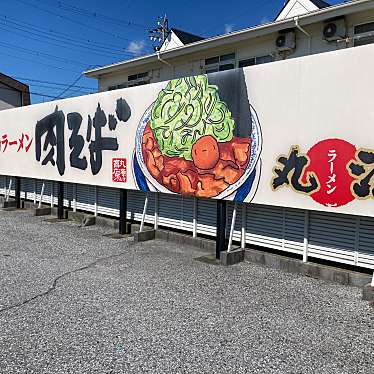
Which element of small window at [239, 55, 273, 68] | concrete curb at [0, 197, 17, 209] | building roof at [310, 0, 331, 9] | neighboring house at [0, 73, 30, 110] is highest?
Result: building roof at [310, 0, 331, 9]

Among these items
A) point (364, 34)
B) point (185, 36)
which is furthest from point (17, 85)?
point (364, 34)

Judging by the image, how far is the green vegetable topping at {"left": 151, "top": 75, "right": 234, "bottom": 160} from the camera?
21.2ft

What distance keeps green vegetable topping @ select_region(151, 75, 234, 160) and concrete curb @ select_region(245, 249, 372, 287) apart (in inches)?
77.1

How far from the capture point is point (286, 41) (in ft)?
30.8

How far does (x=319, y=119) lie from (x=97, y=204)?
6.60m

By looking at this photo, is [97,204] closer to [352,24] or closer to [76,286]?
[76,286]

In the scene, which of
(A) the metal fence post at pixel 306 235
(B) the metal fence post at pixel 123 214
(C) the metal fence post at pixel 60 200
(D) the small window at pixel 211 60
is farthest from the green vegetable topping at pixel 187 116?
(D) the small window at pixel 211 60

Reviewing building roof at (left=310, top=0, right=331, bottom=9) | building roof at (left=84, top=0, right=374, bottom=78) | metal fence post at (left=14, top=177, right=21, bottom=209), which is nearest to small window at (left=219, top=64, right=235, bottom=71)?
building roof at (left=84, top=0, right=374, bottom=78)

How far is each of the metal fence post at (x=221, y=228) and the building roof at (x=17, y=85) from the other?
24.4m

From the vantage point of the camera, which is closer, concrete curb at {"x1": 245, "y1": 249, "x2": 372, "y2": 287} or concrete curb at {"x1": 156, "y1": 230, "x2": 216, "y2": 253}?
concrete curb at {"x1": 245, "y1": 249, "x2": 372, "y2": 287}

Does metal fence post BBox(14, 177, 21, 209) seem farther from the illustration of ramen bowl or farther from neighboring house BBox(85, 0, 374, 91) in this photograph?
the illustration of ramen bowl

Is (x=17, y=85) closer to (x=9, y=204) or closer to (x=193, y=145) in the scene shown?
(x=9, y=204)

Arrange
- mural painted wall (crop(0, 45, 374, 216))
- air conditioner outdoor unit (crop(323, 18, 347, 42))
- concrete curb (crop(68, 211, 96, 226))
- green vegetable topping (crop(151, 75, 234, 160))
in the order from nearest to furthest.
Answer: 1. mural painted wall (crop(0, 45, 374, 216))
2. green vegetable topping (crop(151, 75, 234, 160))
3. air conditioner outdoor unit (crop(323, 18, 347, 42))
4. concrete curb (crop(68, 211, 96, 226))

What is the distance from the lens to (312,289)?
509cm
